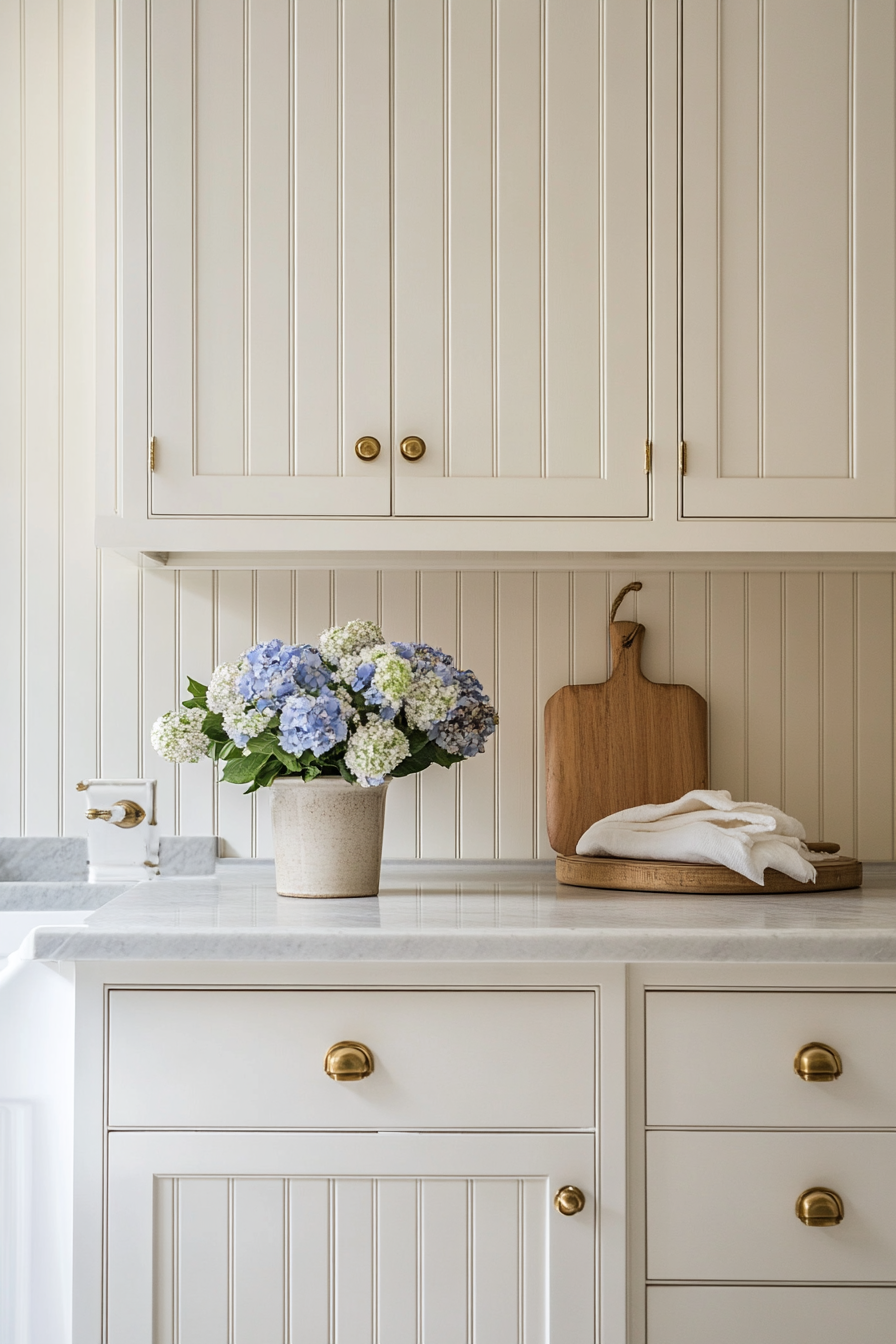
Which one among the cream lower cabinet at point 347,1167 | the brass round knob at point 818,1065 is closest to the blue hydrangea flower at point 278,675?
the cream lower cabinet at point 347,1167

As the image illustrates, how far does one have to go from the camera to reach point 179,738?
139cm

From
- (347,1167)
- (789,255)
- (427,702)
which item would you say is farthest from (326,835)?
(789,255)

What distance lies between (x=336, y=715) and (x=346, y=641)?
0.12m

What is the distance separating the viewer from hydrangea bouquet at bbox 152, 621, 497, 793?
1.32 m

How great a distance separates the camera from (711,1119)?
1177 millimetres

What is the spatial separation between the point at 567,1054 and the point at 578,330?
91cm

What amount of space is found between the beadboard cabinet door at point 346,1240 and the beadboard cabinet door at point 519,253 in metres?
0.79

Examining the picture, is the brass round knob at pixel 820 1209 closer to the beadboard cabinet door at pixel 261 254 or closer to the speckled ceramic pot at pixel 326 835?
the speckled ceramic pot at pixel 326 835

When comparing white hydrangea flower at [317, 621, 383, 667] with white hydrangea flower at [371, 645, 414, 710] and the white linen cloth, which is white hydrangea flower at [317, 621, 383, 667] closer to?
white hydrangea flower at [371, 645, 414, 710]

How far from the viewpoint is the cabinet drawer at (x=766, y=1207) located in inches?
45.9

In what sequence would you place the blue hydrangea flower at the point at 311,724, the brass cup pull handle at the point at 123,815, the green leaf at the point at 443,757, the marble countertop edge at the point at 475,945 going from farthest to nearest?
the brass cup pull handle at the point at 123,815 < the green leaf at the point at 443,757 < the blue hydrangea flower at the point at 311,724 < the marble countertop edge at the point at 475,945

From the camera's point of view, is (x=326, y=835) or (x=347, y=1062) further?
(x=326, y=835)

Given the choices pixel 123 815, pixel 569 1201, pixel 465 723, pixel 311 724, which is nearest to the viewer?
pixel 569 1201

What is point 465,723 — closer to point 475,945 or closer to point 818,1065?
point 475,945
